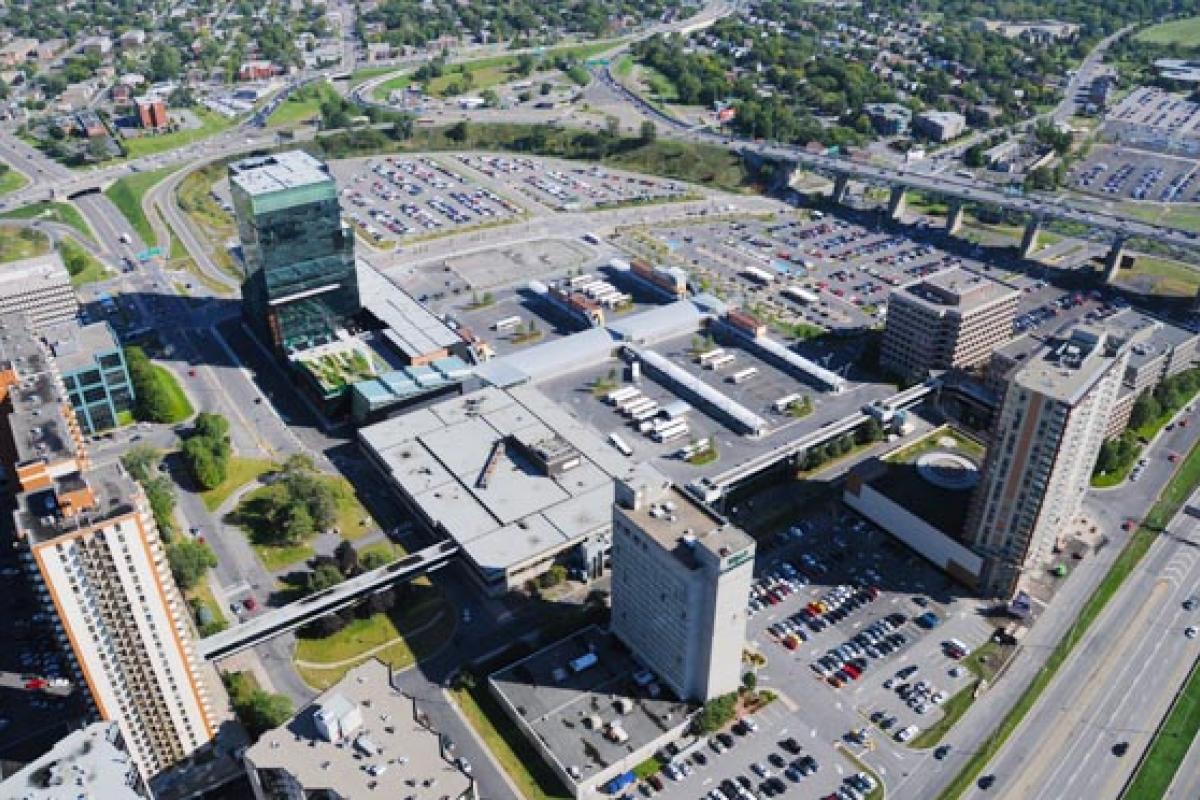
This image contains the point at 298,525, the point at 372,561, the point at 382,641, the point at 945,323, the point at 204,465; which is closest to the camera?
the point at 382,641

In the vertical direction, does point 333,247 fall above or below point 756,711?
above

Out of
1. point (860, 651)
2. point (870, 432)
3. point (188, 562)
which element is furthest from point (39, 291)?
point (860, 651)

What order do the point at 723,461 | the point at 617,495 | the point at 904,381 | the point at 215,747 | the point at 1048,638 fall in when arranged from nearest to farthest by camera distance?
the point at 215,747 < the point at 617,495 < the point at 1048,638 < the point at 723,461 < the point at 904,381

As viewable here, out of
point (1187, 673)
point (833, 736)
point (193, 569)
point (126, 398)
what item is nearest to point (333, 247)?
point (126, 398)

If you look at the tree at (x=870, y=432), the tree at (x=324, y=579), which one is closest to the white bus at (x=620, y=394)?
the tree at (x=870, y=432)

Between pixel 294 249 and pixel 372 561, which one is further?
pixel 294 249

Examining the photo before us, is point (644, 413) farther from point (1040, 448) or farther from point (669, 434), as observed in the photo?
point (1040, 448)

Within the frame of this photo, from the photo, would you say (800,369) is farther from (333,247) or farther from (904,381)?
(333,247)
